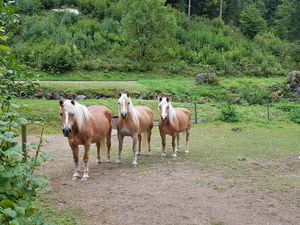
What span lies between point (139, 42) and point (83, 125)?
20028 millimetres

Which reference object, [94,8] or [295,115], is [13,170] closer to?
[295,115]

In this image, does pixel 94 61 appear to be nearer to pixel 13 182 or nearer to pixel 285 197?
pixel 285 197

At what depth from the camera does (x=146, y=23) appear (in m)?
26.9

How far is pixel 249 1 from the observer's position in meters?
58.4

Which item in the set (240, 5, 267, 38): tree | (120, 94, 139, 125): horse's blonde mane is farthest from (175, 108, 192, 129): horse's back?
(240, 5, 267, 38): tree

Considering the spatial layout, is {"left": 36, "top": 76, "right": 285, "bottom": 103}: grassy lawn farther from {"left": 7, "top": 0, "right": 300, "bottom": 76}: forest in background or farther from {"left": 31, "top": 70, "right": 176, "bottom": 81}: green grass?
{"left": 7, "top": 0, "right": 300, "bottom": 76}: forest in background

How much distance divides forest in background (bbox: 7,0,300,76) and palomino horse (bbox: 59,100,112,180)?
38.7ft

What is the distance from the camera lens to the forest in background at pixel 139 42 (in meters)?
26.5

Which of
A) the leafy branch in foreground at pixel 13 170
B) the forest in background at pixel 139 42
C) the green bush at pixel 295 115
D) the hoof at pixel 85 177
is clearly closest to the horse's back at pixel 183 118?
the hoof at pixel 85 177

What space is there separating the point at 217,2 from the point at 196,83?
86.0ft

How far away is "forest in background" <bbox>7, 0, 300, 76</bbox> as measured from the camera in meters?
26.5

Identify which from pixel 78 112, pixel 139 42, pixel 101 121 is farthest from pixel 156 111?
pixel 139 42

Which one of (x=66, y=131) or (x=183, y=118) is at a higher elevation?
(x=66, y=131)

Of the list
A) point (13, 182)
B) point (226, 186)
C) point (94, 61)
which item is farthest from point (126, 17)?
point (13, 182)
